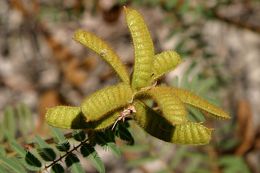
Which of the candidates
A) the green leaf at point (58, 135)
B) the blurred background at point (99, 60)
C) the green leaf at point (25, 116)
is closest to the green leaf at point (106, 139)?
the green leaf at point (58, 135)

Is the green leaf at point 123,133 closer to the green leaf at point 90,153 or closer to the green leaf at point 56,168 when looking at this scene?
the green leaf at point 90,153

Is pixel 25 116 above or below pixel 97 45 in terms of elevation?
below

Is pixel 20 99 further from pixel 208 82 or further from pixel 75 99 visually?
pixel 208 82

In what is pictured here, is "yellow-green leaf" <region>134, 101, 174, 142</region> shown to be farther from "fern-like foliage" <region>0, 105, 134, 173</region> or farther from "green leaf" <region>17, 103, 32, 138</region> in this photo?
"green leaf" <region>17, 103, 32, 138</region>

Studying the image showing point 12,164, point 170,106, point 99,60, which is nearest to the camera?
point 170,106

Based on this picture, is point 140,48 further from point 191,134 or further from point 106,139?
point 106,139

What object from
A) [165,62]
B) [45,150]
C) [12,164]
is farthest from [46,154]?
[165,62]
